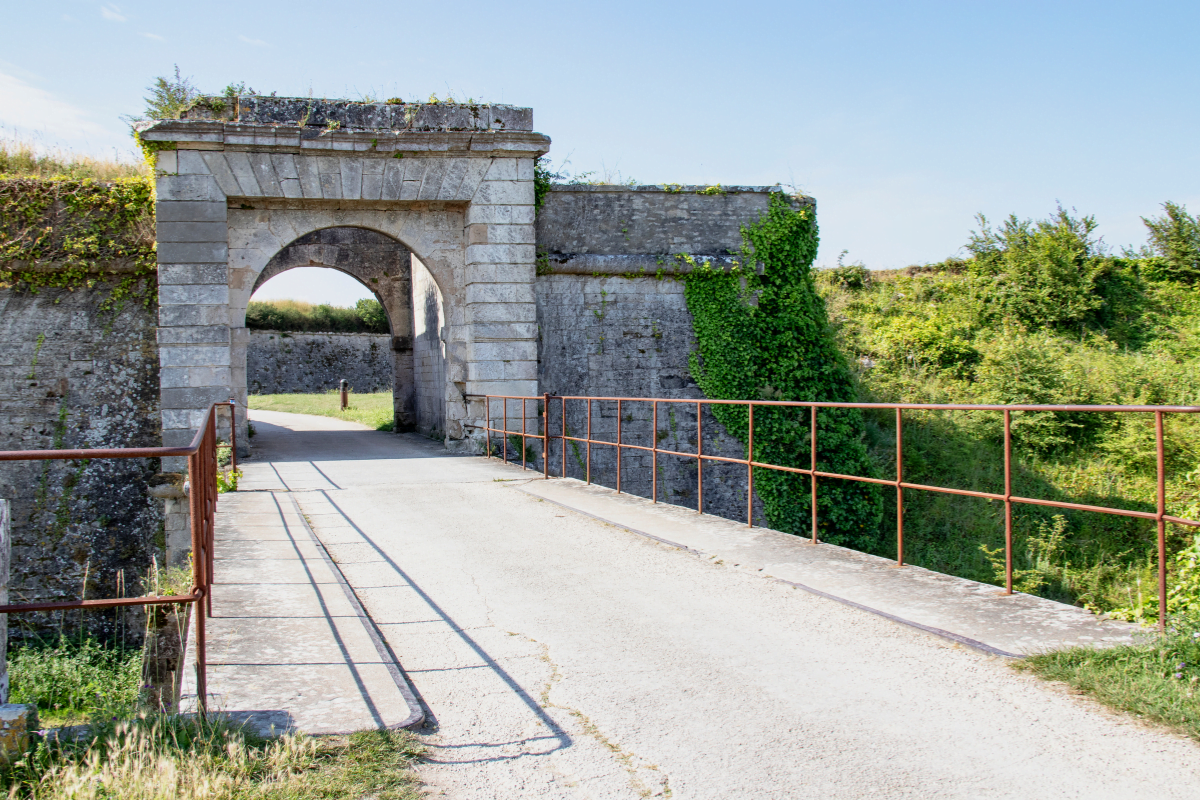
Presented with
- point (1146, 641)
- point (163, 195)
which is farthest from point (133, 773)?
point (163, 195)

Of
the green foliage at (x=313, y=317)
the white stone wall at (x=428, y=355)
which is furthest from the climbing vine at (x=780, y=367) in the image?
the green foliage at (x=313, y=317)

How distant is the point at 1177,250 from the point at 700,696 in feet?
67.8

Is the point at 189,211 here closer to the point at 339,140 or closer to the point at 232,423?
the point at 339,140

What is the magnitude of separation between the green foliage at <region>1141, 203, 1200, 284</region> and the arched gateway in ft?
49.9

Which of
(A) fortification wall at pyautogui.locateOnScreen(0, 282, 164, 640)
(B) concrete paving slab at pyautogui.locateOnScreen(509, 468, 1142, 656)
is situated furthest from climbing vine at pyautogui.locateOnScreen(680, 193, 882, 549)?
(A) fortification wall at pyautogui.locateOnScreen(0, 282, 164, 640)

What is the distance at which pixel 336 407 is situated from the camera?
83.5 ft

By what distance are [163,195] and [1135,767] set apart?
11145 mm

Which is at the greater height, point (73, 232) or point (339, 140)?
point (339, 140)

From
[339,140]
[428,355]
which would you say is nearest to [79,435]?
[339,140]

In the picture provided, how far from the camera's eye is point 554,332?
12.8 meters

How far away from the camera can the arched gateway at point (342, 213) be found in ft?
35.3

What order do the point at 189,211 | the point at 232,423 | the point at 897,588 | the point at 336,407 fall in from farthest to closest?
the point at 336,407 < the point at 189,211 < the point at 232,423 < the point at 897,588

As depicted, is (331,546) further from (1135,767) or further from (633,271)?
(633,271)

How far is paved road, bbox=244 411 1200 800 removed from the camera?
2.62 m
